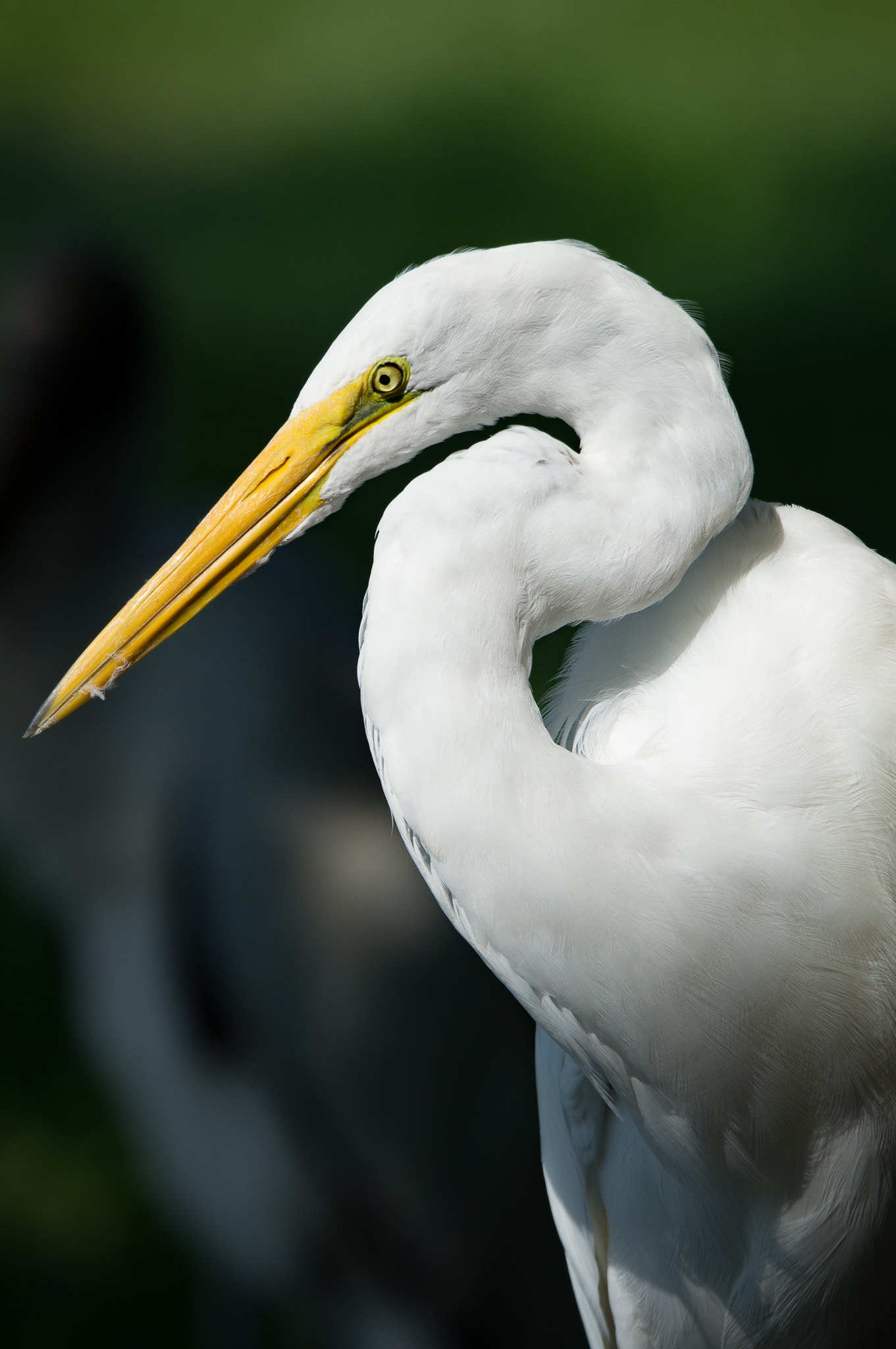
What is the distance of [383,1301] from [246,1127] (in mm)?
202

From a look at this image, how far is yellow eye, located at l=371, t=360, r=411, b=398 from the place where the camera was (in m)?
0.47

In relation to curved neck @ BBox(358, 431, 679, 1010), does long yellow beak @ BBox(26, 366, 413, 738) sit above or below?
above

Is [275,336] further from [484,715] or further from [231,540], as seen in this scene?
[484,715]

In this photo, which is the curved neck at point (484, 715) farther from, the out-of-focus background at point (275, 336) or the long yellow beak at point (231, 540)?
the out-of-focus background at point (275, 336)

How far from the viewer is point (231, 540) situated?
1.73 feet

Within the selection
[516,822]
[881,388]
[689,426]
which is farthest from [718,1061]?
[881,388]

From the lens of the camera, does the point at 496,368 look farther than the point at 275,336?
No

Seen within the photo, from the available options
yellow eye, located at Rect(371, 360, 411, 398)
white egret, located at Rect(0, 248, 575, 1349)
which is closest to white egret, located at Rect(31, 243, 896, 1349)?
yellow eye, located at Rect(371, 360, 411, 398)

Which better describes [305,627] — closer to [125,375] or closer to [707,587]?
[125,375]

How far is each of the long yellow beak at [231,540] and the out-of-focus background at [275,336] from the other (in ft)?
1.62

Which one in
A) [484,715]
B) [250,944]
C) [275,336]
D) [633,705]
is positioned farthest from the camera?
[275,336]

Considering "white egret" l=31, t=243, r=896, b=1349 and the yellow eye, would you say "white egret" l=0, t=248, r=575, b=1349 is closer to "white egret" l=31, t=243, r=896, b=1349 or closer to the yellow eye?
"white egret" l=31, t=243, r=896, b=1349

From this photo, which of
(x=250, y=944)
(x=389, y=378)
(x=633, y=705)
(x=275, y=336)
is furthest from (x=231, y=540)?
(x=275, y=336)

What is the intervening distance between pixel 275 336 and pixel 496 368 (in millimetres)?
1381
